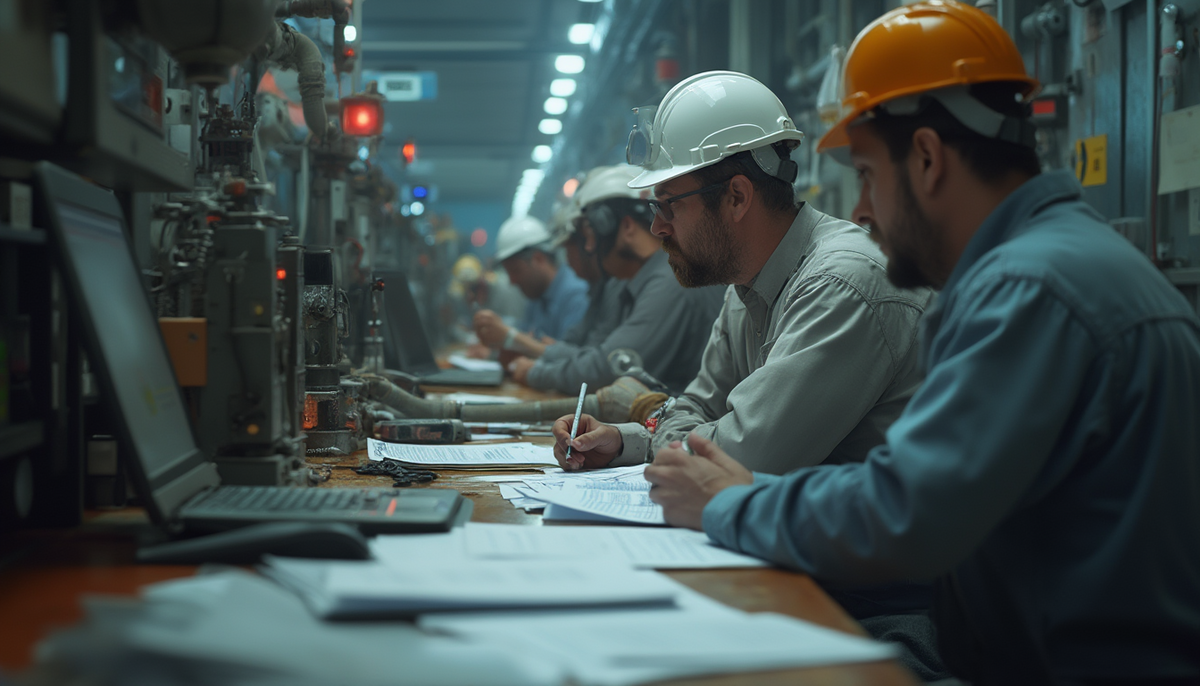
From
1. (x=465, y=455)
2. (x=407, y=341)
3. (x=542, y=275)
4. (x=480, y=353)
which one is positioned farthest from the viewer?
(x=542, y=275)

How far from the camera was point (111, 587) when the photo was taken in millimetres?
1019

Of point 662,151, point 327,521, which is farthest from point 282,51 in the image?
point 327,521

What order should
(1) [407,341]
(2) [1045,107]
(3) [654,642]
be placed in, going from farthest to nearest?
1. (1) [407,341]
2. (2) [1045,107]
3. (3) [654,642]

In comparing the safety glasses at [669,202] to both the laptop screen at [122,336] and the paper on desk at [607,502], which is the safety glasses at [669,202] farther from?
the laptop screen at [122,336]

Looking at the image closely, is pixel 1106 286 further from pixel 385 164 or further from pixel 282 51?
pixel 385 164

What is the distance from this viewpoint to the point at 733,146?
221 cm

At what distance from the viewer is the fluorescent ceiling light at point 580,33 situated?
27.9 feet

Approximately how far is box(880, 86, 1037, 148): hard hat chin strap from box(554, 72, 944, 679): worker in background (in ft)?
1.74

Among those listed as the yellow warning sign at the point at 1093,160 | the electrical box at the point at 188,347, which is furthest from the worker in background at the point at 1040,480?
the yellow warning sign at the point at 1093,160

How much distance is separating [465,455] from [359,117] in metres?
1.68

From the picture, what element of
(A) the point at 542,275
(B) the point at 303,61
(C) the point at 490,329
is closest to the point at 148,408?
(B) the point at 303,61

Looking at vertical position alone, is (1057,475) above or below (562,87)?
below

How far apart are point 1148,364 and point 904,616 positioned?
30.4 inches

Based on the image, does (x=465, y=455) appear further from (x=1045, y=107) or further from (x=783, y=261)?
(x=1045, y=107)
